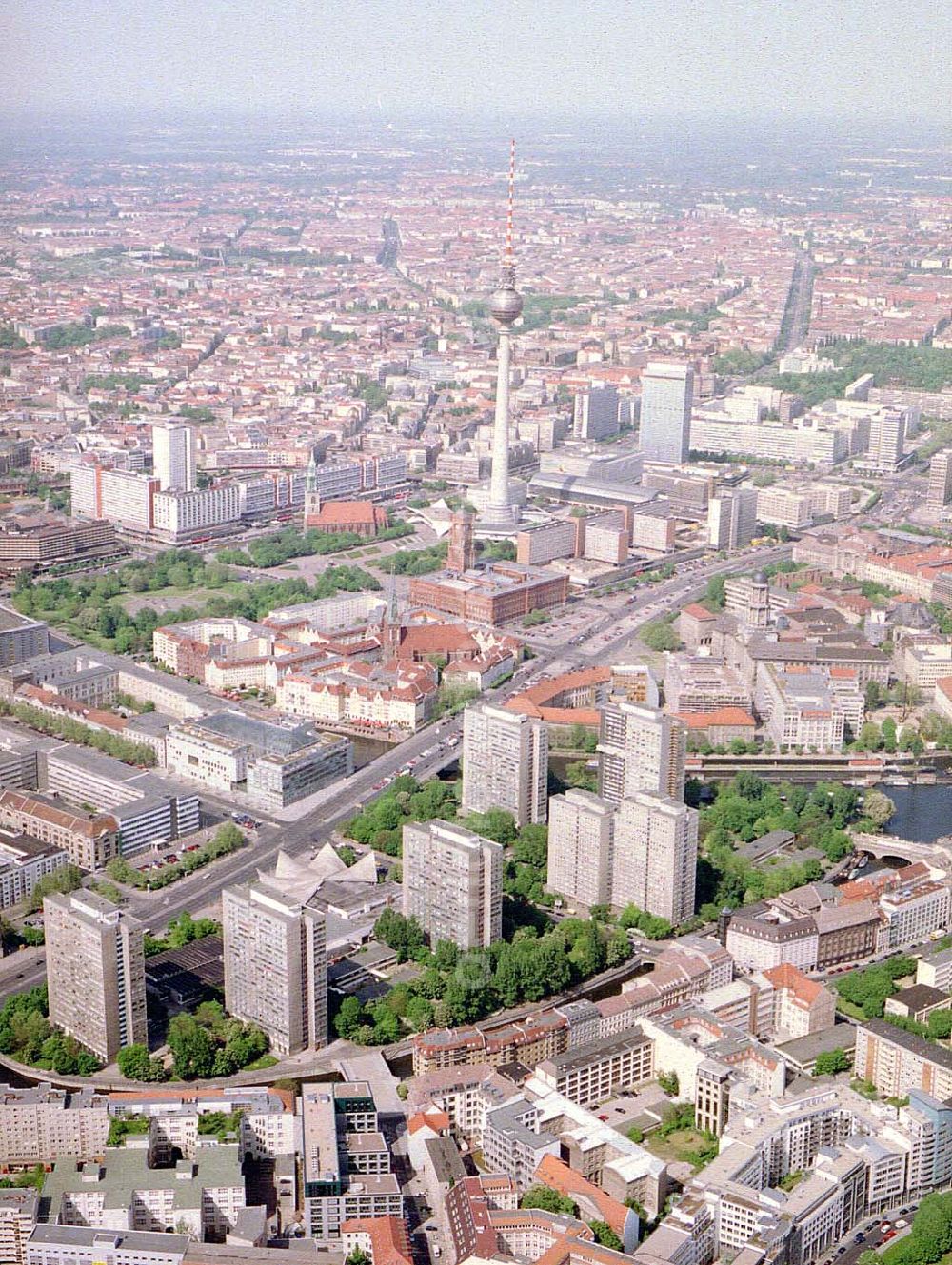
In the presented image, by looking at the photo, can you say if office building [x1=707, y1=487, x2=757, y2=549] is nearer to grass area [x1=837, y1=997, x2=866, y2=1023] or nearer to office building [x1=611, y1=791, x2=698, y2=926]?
office building [x1=611, y1=791, x2=698, y2=926]

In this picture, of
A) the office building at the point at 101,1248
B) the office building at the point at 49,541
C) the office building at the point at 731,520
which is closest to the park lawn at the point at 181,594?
the office building at the point at 49,541

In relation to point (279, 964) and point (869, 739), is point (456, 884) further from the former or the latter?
point (869, 739)

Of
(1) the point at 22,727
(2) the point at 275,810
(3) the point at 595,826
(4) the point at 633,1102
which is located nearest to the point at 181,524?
(1) the point at 22,727

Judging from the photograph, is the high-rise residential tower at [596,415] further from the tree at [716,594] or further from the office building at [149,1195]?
the office building at [149,1195]

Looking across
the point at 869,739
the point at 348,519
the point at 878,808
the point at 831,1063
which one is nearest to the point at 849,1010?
the point at 831,1063

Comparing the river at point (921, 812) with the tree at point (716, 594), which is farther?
the tree at point (716, 594)

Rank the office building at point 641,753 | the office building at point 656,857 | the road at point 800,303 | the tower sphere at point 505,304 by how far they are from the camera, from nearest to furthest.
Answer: the office building at point 656,857 < the office building at point 641,753 < the tower sphere at point 505,304 < the road at point 800,303

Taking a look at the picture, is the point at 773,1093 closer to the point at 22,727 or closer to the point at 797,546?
the point at 22,727
